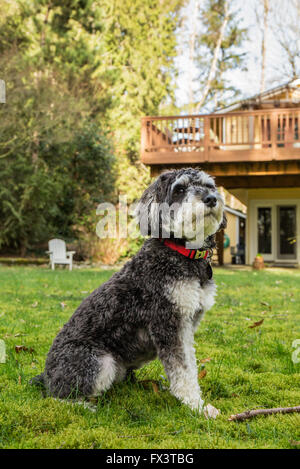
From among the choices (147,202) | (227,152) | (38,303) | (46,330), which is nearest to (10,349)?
(46,330)

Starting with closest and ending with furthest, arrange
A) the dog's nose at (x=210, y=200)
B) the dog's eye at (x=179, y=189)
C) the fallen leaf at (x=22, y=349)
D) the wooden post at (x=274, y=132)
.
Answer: the dog's nose at (x=210, y=200)
the dog's eye at (x=179, y=189)
the fallen leaf at (x=22, y=349)
the wooden post at (x=274, y=132)

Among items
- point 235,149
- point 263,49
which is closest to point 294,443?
point 235,149

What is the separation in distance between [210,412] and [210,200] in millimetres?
A: 1386

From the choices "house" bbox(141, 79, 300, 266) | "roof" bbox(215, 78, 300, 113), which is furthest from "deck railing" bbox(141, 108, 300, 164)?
"roof" bbox(215, 78, 300, 113)

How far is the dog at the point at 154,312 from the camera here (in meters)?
2.61

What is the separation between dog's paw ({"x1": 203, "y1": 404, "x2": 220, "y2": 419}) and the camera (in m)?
2.50

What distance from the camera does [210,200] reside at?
9.00 feet

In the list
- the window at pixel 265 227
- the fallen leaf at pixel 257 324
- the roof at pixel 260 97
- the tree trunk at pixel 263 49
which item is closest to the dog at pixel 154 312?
the fallen leaf at pixel 257 324

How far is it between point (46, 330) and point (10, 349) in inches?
29.8

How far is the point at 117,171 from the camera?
712 inches

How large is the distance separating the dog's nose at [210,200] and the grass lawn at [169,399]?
1.36 m

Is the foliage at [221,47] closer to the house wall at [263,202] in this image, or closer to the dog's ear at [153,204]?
the house wall at [263,202]

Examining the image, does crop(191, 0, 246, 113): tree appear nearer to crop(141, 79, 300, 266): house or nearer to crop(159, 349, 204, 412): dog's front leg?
crop(141, 79, 300, 266): house

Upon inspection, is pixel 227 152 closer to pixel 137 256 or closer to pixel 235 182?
pixel 235 182
